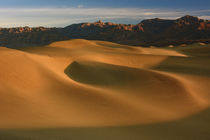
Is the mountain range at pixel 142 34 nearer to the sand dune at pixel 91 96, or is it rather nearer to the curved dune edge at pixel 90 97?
the sand dune at pixel 91 96

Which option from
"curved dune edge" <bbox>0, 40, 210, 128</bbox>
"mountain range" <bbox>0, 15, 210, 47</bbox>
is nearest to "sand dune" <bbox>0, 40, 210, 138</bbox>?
"curved dune edge" <bbox>0, 40, 210, 128</bbox>

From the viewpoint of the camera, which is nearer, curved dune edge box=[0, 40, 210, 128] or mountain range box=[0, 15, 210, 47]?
curved dune edge box=[0, 40, 210, 128]

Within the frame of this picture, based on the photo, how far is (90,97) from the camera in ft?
24.1

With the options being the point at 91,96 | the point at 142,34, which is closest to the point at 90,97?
the point at 91,96

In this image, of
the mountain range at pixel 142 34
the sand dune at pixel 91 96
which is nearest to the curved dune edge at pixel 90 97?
the sand dune at pixel 91 96

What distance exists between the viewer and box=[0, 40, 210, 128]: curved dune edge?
5.53 meters

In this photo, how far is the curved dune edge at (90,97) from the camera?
5.53 metres

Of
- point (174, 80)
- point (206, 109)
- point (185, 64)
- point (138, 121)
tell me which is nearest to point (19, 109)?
point (138, 121)

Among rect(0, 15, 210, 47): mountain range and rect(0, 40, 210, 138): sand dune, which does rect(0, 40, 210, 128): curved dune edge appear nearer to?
rect(0, 40, 210, 138): sand dune

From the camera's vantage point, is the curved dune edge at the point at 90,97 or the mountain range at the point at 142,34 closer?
the curved dune edge at the point at 90,97

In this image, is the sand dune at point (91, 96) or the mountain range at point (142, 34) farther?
the mountain range at point (142, 34)

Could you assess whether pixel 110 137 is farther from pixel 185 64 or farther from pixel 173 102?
pixel 185 64

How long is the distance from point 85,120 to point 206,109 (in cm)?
454

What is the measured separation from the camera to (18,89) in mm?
7117
